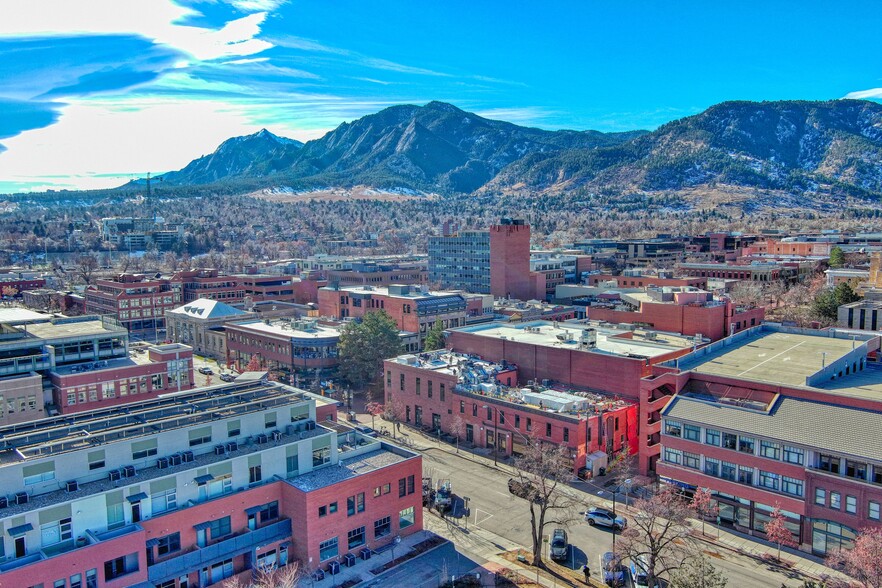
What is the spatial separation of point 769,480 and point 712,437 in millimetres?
3973

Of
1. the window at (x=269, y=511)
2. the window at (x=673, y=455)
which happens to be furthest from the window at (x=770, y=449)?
the window at (x=269, y=511)

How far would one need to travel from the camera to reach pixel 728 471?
4169 centimetres

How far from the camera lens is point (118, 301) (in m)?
112

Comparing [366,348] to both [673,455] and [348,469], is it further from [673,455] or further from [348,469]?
[673,455]

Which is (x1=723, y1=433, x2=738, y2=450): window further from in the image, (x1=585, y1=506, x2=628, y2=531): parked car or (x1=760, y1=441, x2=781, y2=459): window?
(x1=585, y1=506, x2=628, y2=531): parked car

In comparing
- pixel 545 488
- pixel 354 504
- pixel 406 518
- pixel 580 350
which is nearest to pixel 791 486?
pixel 545 488

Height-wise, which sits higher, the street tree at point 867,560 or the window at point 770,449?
the window at point 770,449

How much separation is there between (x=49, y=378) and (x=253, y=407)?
31628mm

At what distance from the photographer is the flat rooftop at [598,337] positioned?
60.5 m

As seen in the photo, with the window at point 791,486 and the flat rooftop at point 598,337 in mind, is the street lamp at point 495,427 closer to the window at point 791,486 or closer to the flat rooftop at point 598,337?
the flat rooftop at point 598,337

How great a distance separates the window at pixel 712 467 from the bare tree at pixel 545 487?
8370mm

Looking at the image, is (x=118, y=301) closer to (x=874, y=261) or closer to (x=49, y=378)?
(x=49, y=378)

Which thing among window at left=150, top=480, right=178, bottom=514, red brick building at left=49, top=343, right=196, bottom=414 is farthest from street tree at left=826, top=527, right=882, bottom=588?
red brick building at left=49, top=343, right=196, bottom=414

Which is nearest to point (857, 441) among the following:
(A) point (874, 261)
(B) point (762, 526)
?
(B) point (762, 526)
